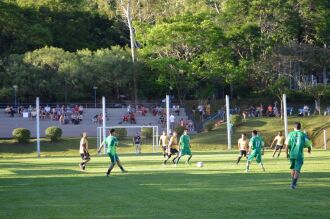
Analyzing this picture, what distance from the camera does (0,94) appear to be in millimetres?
67000

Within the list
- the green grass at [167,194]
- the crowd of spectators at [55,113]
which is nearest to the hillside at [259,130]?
the crowd of spectators at [55,113]

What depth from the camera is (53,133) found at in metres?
59.0

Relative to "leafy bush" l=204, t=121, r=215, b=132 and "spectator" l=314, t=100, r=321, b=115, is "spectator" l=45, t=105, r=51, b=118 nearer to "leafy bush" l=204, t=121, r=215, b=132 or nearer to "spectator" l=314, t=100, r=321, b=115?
"leafy bush" l=204, t=121, r=215, b=132

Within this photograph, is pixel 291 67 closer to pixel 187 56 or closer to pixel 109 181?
pixel 187 56

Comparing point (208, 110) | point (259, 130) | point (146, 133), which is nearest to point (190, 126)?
point (146, 133)

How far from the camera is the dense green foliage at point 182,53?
69.9 metres

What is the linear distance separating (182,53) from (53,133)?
19.4 meters

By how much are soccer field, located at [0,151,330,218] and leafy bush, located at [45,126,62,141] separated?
32.0 metres

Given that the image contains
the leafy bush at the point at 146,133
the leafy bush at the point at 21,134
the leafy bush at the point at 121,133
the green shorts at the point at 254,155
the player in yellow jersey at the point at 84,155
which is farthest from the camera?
the leafy bush at the point at 146,133

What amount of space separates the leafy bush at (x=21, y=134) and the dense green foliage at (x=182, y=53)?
944cm

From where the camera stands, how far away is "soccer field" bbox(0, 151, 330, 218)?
49.4 feet

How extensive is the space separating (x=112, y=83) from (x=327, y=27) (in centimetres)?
2156

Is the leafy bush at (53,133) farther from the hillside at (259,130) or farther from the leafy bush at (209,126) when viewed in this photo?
the leafy bush at (209,126)

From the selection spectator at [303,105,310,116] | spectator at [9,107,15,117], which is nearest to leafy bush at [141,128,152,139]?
spectator at [9,107,15,117]
